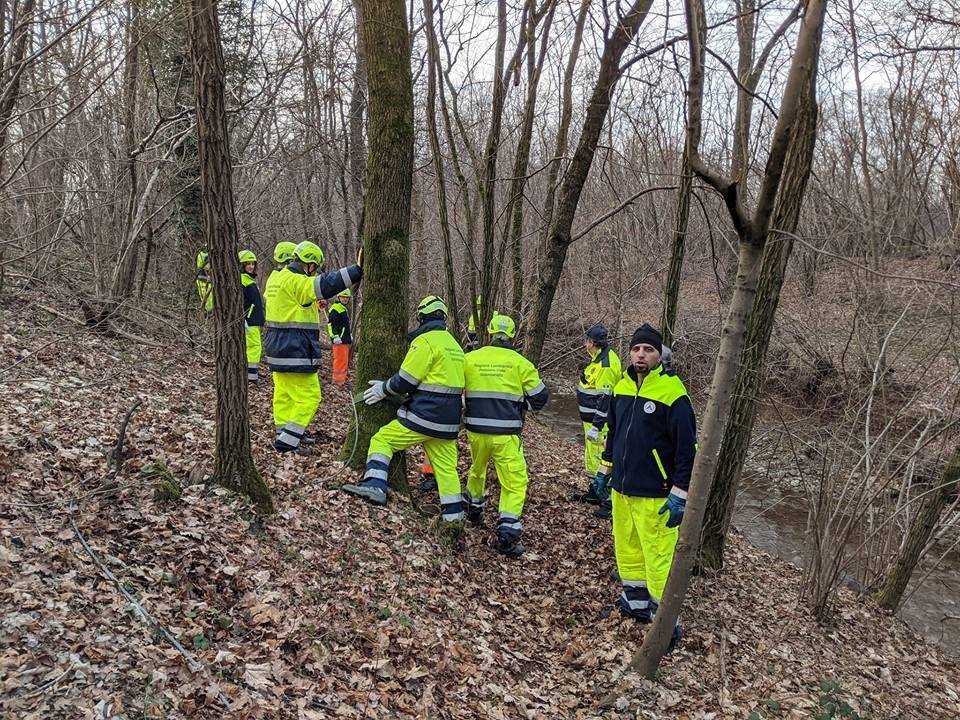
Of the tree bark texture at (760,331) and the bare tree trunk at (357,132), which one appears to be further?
the bare tree trunk at (357,132)

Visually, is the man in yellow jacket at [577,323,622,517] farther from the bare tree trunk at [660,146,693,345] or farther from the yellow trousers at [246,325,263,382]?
the yellow trousers at [246,325,263,382]

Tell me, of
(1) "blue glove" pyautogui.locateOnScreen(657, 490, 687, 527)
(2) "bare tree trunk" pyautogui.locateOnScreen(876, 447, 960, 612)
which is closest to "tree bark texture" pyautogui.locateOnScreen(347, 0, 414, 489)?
(1) "blue glove" pyautogui.locateOnScreen(657, 490, 687, 527)

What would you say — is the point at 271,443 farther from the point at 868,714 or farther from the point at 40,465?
the point at 868,714

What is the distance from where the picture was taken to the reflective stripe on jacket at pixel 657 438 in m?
5.18

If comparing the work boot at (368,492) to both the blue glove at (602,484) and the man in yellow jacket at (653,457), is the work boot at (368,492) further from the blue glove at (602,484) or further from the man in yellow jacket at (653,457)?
the blue glove at (602,484)

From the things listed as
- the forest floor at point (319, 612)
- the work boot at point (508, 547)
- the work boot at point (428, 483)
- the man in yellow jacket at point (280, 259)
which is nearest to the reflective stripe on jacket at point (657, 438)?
the forest floor at point (319, 612)

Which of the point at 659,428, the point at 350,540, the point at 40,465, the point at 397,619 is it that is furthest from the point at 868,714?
the point at 40,465

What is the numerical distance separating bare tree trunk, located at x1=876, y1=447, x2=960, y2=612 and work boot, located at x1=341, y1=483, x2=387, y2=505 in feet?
19.5

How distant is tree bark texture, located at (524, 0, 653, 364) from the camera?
7.88m

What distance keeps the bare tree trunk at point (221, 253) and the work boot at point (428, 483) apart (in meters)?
2.40

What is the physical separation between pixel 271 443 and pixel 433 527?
89.0 inches

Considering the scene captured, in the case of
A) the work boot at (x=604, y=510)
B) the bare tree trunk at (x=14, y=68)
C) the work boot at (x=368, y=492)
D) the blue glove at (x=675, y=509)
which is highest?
the bare tree trunk at (x=14, y=68)

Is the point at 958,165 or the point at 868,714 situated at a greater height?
the point at 958,165

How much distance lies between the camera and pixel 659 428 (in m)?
5.32
